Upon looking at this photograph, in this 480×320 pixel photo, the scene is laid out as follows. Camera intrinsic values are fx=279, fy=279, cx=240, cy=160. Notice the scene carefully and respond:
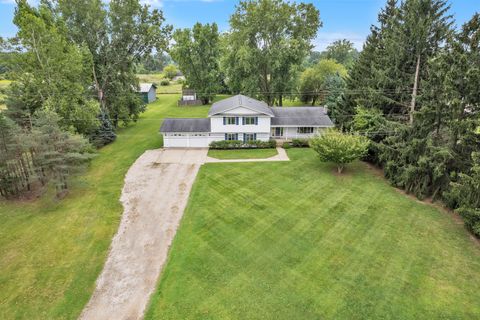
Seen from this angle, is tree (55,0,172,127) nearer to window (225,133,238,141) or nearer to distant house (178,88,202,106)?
window (225,133,238,141)

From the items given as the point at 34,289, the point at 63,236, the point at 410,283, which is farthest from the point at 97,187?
the point at 410,283

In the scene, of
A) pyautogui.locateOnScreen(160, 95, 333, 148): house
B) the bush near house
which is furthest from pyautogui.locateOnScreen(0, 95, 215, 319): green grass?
the bush near house

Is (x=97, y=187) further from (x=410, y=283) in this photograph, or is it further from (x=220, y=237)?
(x=410, y=283)

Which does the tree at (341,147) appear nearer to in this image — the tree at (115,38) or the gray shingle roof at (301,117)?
the gray shingle roof at (301,117)

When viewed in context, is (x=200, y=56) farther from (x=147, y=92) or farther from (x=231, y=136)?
(x=231, y=136)

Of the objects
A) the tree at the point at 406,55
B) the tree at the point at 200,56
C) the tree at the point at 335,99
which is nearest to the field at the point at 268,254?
the tree at the point at 406,55
